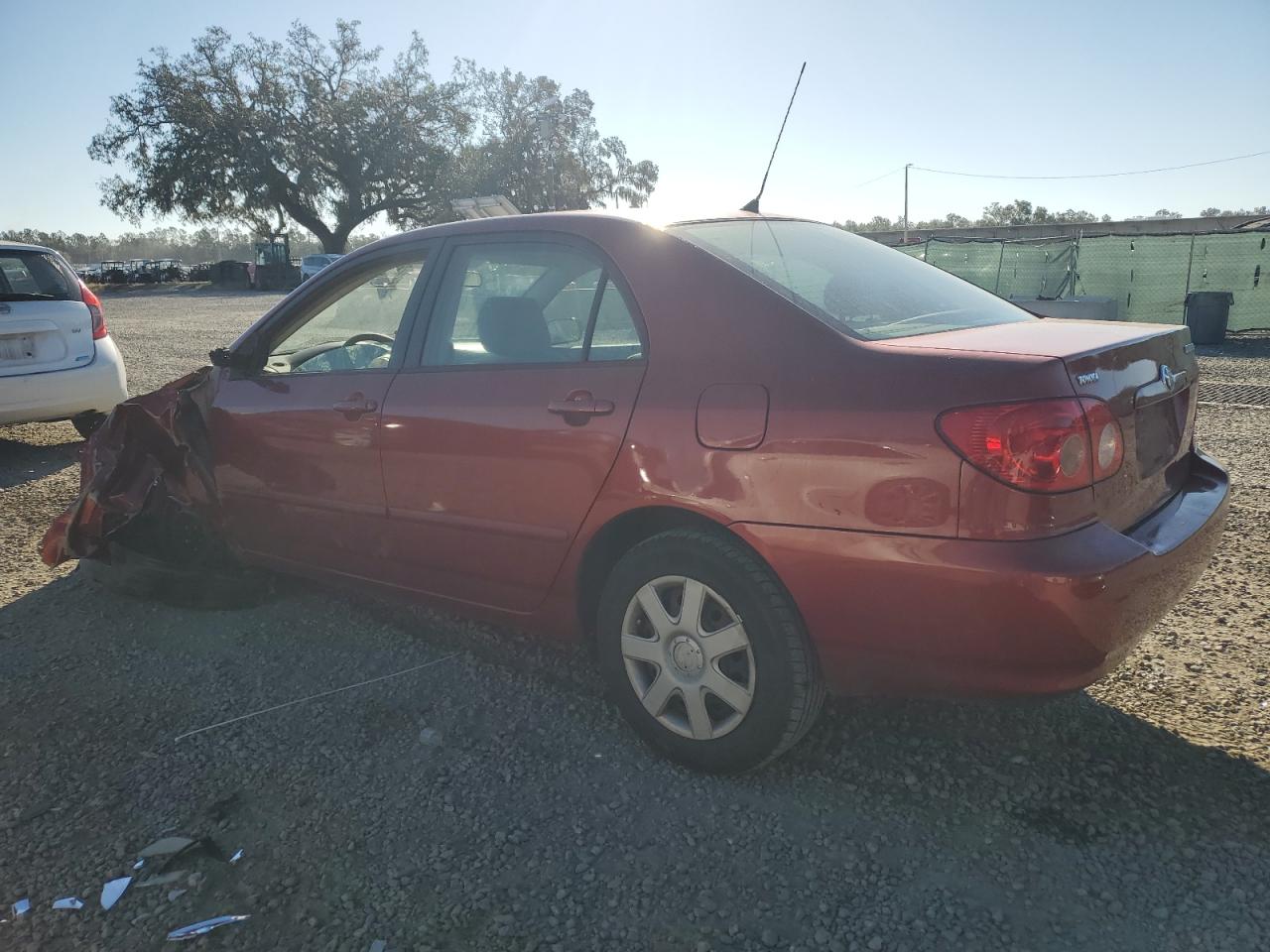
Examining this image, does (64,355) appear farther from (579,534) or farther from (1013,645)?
(1013,645)

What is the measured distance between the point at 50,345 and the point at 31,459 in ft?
3.47

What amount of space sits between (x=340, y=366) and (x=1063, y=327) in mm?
2664

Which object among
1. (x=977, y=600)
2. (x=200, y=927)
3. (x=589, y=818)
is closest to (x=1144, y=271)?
(x=977, y=600)

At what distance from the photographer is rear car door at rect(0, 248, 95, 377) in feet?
20.8

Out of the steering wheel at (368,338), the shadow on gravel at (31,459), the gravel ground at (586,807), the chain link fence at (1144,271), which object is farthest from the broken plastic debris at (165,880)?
the chain link fence at (1144,271)

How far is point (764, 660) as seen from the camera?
91.8 inches

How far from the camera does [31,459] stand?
275 inches

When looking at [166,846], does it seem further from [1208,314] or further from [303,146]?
[303,146]

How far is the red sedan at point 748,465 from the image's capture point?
80.4 inches

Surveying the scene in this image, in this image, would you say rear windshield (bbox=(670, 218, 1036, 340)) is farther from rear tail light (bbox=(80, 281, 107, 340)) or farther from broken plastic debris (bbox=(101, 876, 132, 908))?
rear tail light (bbox=(80, 281, 107, 340))

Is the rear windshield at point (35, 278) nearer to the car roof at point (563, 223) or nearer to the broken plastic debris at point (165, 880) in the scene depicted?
the car roof at point (563, 223)

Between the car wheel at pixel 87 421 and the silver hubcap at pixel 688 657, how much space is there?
19.4 feet

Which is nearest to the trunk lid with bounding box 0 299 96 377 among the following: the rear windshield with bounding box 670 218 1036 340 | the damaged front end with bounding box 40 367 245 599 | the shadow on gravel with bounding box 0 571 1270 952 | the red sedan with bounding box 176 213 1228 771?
the damaged front end with bounding box 40 367 245 599

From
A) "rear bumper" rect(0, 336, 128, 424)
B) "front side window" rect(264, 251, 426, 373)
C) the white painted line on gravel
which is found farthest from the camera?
"rear bumper" rect(0, 336, 128, 424)
